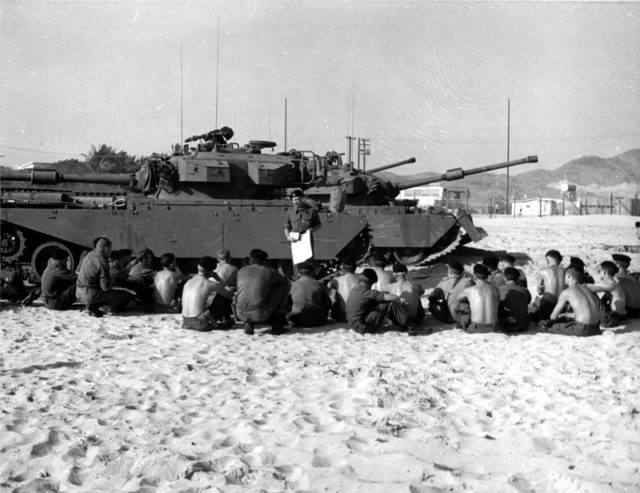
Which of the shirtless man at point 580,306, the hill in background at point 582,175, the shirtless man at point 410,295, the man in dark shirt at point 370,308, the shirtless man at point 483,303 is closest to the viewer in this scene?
the shirtless man at point 580,306

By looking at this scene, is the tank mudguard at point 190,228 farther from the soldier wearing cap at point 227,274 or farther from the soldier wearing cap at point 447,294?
the soldier wearing cap at point 447,294

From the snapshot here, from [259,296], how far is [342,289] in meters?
1.43

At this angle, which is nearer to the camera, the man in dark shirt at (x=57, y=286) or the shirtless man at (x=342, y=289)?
the shirtless man at (x=342, y=289)

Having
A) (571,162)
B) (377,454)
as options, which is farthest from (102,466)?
(571,162)

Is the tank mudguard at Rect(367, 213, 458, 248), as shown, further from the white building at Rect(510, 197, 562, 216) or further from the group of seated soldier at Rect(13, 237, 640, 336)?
the white building at Rect(510, 197, 562, 216)

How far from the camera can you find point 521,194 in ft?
361

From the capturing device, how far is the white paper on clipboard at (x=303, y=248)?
12336 mm

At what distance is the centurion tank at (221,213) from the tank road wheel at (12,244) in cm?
2

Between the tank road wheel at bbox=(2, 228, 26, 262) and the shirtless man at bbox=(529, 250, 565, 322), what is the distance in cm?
1004

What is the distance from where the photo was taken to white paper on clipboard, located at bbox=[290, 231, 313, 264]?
12.3m

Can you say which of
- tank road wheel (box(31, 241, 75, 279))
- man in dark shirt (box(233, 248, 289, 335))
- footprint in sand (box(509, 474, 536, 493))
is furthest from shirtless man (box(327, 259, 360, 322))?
tank road wheel (box(31, 241, 75, 279))

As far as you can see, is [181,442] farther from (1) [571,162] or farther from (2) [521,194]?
(1) [571,162]

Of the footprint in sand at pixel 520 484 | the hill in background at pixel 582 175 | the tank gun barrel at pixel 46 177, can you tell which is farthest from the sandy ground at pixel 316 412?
the hill in background at pixel 582 175

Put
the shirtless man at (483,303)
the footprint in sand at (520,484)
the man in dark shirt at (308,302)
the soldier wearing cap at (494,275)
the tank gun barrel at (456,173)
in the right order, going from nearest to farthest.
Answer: the footprint in sand at (520,484)
the shirtless man at (483,303)
the man in dark shirt at (308,302)
the soldier wearing cap at (494,275)
the tank gun barrel at (456,173)
